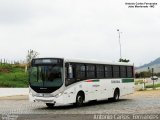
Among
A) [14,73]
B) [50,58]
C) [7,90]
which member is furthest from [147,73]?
[50,58]

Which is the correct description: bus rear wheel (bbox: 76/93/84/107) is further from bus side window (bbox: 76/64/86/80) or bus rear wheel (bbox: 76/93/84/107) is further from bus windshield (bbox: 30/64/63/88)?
bus windshield (bbox: 30/64/63/88)

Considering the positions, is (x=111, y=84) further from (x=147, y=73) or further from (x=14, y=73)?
(x=147, y=73)

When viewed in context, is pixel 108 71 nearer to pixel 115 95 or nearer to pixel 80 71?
pixel 115 95

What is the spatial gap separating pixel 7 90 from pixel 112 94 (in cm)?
1678

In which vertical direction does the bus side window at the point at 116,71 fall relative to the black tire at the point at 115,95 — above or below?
above

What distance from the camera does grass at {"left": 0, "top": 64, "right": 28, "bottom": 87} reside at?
185 feet

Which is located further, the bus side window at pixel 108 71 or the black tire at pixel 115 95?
the black tire at pixel 115 95

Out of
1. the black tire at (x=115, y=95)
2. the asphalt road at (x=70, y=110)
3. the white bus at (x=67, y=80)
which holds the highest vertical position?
the white bus at (x=67, y=80)

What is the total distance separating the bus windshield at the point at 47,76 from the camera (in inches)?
981

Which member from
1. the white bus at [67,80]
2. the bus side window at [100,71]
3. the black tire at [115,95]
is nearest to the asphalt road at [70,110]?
the white bus at [67,80]

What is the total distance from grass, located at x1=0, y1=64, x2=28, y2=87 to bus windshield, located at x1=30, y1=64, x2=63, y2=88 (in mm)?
29681

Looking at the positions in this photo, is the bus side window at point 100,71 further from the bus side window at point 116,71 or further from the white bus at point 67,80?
the bus side window at point 116,71

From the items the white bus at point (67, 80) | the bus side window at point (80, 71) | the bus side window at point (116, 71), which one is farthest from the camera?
the bus side window at point (116, 71)

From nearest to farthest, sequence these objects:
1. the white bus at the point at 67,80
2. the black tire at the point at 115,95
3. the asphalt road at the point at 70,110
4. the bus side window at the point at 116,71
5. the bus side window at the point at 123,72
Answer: the asphalt road at the point at 70,110, the white bus at the point at 67,80, the bus side window at the point at 116,71, the black tire at the point at 115,95, the bus side window at the point at 123,72
